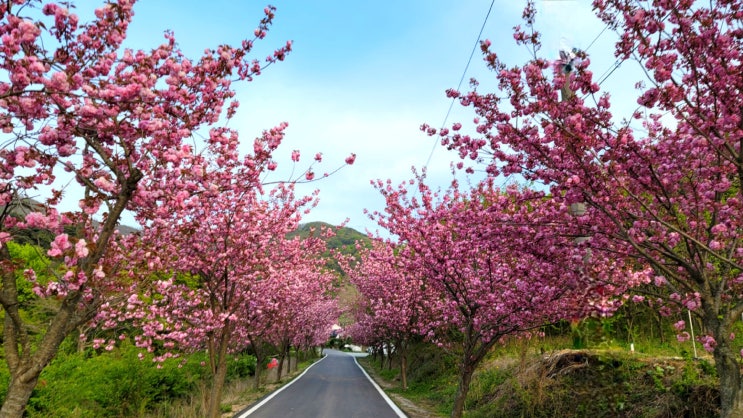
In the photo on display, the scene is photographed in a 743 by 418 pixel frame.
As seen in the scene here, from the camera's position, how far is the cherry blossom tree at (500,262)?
683 cm

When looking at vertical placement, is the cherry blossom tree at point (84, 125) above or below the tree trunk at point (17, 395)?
above

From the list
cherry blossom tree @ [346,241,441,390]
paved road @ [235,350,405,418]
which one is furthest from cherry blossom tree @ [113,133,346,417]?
cherry blossom tree @ [346,241,441,390]

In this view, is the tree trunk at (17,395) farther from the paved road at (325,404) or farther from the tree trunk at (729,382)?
the paved road at (325,404)

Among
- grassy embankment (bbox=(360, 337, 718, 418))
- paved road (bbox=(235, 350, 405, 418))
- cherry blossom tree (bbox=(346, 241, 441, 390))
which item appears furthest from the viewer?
cherry blossom tree (bbox=(346, 241, 441, 390))

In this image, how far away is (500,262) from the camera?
10648 millimetres

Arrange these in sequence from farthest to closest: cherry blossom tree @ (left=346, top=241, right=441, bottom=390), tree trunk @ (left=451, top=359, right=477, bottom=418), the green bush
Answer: cherry blossom tree @ (left=346, top=241, right=441, bottom=390), tree trunk @ (left=451, top=359, right=477, bottom=418), the green bush

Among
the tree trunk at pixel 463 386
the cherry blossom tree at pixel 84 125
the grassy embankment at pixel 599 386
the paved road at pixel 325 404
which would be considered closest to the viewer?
the cherry blossom tree at pixel 84 125

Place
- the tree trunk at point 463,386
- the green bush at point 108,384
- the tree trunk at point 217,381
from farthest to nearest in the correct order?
the tree trunk at point 217,381 → the tree trunk at point 463,386 → the green bush at point 108,384

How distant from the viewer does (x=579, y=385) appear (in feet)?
31.7

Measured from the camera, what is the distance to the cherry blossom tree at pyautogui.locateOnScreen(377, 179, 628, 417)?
22.4ft

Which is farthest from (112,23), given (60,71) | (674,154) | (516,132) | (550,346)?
(550,346)

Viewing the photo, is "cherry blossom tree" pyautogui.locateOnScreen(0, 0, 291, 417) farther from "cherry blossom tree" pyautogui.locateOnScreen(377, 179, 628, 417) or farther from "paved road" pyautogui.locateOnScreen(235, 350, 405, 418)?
"paved road" pyautogui.locateOnScreen(235, 350, 405, 418)

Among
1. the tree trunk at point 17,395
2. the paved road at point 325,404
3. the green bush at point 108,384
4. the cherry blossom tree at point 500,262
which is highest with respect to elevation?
the cherry blossom tree at point 500,262

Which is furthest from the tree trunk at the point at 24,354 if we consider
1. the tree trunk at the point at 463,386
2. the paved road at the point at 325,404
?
the paved road at the point at 325,404
